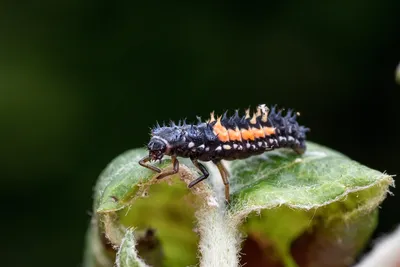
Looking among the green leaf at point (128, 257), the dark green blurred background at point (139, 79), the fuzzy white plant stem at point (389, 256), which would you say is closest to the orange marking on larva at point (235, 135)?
the fuzzy white plant stem at point (389, 256)

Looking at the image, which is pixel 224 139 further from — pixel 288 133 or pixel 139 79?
pixel 139 79

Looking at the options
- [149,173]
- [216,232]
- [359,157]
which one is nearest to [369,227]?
[216,232]

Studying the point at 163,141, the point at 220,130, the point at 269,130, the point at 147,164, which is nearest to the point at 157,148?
the point at 163,141

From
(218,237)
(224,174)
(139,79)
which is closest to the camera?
(218,237)

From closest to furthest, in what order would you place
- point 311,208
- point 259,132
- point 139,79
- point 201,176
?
point 311,208
point 201,176
point 259,132
point 139,79

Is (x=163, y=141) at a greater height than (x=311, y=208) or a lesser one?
greater

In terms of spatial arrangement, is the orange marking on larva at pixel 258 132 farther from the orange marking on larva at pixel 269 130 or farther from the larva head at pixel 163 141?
the larva head at pixel 163 141

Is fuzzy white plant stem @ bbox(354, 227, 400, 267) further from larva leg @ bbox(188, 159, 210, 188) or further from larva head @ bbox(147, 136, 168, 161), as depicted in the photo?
larva head @ bbox(147, 136, 168, 161)
